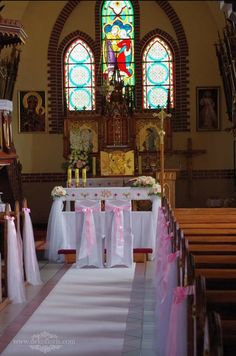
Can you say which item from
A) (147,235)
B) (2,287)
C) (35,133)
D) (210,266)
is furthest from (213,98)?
(210,266)

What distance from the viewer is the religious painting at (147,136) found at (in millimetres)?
16688

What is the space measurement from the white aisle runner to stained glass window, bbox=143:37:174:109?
9.61m

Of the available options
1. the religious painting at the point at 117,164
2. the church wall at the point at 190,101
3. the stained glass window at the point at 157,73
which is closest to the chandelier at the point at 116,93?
the religious painting at the point at 117,164

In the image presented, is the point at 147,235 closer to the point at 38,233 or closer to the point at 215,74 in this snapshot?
the point at 38,233

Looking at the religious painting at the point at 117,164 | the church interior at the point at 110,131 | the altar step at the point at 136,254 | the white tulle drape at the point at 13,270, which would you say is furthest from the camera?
the religious painting at the point at 117,164

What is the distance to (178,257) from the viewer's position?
452 cm

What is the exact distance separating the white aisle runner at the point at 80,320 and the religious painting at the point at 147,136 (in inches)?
298

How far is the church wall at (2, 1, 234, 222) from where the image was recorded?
17.6m

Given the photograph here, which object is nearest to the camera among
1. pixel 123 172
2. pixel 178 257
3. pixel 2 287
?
pixel 178 257

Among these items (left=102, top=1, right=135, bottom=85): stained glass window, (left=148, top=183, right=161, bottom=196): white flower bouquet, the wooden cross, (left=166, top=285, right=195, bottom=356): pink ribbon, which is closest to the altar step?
(left=148, top=183, right=161, bottom=196): white flower bouquet

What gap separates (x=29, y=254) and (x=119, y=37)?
11297 mm

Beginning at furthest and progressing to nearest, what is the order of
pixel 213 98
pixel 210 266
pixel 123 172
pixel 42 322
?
pixel 213 98 → pixel 123 172 → pixel 42 322 → pixel 210 266

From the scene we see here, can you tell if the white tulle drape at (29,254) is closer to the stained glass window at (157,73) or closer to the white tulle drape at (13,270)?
the white tulle drape at (13,270)

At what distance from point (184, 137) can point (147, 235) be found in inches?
281
